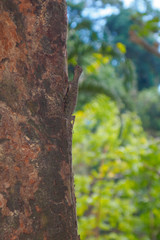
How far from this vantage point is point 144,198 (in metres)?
2.90

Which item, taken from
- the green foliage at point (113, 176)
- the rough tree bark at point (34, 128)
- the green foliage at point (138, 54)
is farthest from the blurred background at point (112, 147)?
the green foliage at point (138, 54)

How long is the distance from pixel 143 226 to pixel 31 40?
2772 mm

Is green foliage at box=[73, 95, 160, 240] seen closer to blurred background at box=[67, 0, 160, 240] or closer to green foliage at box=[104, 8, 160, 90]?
blurred background at box=[67, 0, 160, 240]

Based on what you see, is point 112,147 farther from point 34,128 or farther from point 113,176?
point 34,128

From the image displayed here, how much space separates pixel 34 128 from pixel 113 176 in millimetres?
2847

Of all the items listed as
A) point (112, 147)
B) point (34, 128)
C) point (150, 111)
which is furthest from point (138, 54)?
point (34, 128)

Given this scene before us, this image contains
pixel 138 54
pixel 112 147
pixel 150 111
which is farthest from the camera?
pixel 138 54

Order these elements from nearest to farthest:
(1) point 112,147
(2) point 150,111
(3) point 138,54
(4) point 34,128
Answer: (4) point 34,128 → (1) point 112,147 → (2) point 150,111 → (3) point 138,54

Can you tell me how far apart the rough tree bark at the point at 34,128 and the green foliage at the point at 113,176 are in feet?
6.65

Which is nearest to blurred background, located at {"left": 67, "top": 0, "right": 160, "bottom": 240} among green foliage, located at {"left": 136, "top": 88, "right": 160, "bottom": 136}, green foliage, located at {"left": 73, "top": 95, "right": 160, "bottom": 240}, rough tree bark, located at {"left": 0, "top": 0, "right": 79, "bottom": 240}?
green foliage, located at {"left": 73, "top": 95, "right": 160, "bottom": 240}

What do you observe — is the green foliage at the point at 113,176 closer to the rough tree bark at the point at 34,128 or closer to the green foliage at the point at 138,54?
the rough tree bark at the point at 34,128

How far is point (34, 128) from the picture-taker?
45cm

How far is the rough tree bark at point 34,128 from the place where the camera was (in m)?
0.43

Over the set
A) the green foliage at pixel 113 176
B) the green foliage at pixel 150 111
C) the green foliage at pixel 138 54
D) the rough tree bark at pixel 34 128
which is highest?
the green foliage at pixel 138 54
